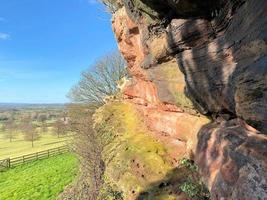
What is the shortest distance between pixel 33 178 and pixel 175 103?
2021cm

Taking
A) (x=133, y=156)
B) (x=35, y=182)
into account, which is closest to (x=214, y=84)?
(x=133, y=156)

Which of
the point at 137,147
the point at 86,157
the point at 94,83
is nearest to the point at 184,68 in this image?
the point at 137,147

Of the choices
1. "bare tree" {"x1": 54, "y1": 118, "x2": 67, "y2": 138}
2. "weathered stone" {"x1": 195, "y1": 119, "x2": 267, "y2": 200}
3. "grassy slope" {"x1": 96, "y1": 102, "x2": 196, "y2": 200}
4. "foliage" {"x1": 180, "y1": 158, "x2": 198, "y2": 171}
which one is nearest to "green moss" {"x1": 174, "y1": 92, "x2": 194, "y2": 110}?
"foliage" {"x1": 180, "y1": 158, "x2": 198, "y2": 171}

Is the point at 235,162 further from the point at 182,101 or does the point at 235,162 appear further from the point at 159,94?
the point at 159,94

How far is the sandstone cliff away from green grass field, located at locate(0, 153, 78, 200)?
40.2ft

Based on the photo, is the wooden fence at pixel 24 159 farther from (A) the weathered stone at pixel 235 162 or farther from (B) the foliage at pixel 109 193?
(A) the weathered stone at pixel 235 162

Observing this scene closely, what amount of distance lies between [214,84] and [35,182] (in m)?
21.7

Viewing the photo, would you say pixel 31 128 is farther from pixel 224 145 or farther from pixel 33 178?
pixel 224 145

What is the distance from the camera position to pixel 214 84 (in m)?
6.00

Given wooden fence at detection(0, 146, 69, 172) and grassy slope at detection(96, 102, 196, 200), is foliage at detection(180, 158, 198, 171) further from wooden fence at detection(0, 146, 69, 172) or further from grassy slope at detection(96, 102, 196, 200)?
wooden fence at detection(0, 146, 69, 172)

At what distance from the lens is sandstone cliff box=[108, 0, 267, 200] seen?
412 cm

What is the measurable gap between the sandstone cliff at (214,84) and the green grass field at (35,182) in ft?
40.2

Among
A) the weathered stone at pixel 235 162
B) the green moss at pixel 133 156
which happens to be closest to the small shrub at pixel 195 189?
the weathered stone at pixel 235 162

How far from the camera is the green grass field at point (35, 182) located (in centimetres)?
2092
